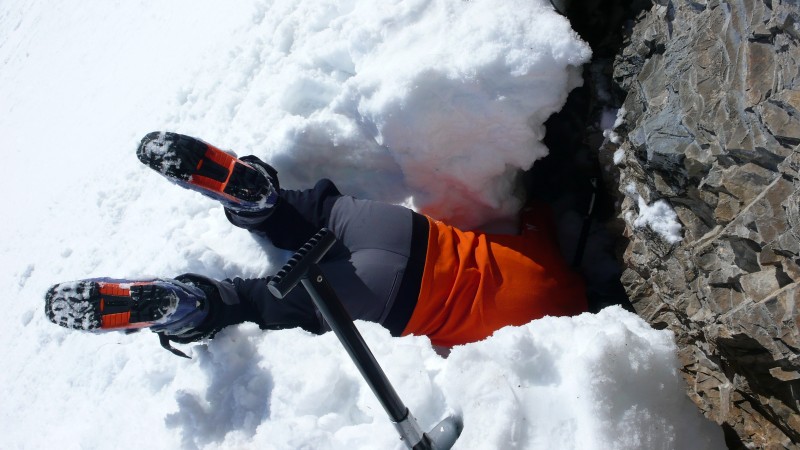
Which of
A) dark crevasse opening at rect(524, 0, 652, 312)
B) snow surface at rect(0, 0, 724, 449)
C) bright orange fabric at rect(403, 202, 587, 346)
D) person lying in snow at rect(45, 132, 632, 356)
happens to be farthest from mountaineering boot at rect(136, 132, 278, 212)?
dark crevasse opening at rect(524, 0, 652, 312)

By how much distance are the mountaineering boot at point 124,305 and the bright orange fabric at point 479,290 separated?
0.78m

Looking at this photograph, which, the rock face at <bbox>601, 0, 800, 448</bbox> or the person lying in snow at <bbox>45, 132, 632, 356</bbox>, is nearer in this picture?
the rock face at <bbox>601, 0, 800, 448</bbox>

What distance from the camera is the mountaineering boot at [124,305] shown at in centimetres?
178

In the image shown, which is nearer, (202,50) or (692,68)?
(692,68)

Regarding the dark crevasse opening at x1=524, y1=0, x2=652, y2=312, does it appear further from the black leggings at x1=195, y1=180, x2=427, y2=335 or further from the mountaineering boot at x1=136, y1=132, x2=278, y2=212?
the mountaineering boot at x1=136, y1=132, x2=278, y2=212

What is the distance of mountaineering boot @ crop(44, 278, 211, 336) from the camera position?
70.2 inches

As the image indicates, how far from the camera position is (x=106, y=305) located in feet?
5.88

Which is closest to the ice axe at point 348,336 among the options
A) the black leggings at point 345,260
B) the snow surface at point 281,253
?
the snow surface at point 281,253

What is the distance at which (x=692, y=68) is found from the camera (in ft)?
4.99

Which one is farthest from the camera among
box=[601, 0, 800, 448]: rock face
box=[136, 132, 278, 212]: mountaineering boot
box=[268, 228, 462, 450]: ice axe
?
box=[136, 132, 278, 212]: mountaineering boot

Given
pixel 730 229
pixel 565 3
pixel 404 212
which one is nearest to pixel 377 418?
pixel 404 212

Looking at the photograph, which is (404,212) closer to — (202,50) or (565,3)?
(565,3)

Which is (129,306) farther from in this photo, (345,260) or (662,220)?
(662,220)

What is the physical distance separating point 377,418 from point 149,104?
2.45 m
